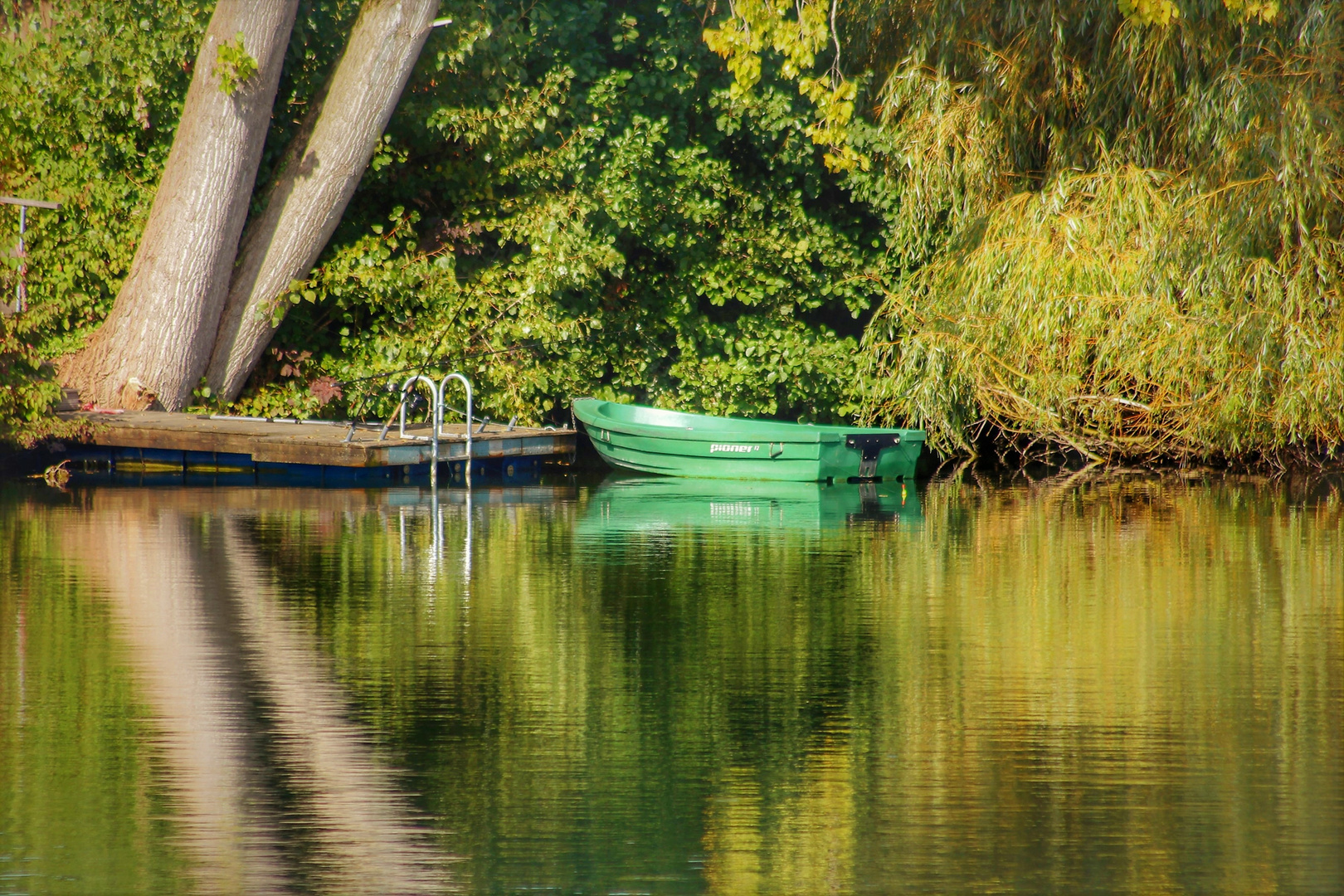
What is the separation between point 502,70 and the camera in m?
20.0

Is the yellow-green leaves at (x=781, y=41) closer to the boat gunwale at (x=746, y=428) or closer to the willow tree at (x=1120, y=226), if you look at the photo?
the willow tree at (x=1120, y=226)

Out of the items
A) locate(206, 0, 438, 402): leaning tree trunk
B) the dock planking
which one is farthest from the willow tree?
locate(206, 0, 438, 402): leaning tree trunk

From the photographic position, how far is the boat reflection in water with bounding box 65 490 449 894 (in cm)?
467

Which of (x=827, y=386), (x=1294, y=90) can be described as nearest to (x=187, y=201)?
(x=827, y=386)

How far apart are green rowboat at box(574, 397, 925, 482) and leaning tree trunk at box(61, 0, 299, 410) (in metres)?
4.83

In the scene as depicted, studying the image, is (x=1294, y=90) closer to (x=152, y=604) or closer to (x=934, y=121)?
(x=934, y=121)

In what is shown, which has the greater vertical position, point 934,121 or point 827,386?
point 934,121

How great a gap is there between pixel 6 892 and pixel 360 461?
11912 mm

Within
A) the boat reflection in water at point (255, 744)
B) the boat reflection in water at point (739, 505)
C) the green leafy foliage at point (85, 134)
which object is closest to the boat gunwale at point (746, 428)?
the boat reflection in water at point (739, 505)

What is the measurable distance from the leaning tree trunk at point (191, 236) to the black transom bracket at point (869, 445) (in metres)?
7.81

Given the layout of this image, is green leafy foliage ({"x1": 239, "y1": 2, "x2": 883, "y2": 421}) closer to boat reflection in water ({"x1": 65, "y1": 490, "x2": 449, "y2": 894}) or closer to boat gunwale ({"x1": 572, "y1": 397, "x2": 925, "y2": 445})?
boat gunwale ({"x1": 572, "y1": 397, "x2": 925, "y2": 445})

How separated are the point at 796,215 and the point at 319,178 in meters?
6.55

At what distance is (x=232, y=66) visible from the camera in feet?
58.5

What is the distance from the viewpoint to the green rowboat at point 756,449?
1736 cm
